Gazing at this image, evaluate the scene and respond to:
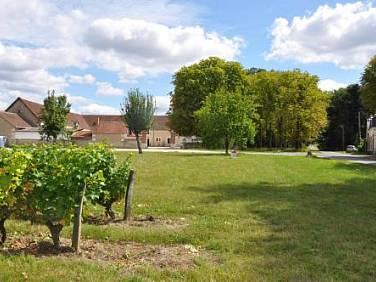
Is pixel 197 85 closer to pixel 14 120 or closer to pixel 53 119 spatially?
pixel 53 119

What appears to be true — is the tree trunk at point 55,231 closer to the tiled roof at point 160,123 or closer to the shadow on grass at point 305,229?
the shadow on grass at point 305,229

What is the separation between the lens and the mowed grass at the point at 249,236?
18.9 ft

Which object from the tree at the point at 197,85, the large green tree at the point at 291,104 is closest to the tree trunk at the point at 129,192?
the tree at the point at 197,85


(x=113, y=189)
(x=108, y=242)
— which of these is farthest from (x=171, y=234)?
(x=113, y=189)

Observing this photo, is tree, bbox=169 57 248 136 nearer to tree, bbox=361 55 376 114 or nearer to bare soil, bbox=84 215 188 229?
tree, bbox=361 55 376 114

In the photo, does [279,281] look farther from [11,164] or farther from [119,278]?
[11,164]

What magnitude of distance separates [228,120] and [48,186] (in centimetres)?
4114

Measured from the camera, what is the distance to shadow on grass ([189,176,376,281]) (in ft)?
20.3

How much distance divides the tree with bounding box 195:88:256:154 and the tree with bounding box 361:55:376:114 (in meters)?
10.5

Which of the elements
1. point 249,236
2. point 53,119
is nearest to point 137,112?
point 53,119

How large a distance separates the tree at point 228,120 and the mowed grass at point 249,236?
31937 millimetres

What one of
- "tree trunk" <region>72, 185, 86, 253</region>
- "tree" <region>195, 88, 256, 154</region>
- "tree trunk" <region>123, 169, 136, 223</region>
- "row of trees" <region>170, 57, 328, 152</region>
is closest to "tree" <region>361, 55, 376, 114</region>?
"tree" <region>195, 88, 256, 154</region>

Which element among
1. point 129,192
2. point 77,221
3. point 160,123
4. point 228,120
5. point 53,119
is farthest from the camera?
point 160,123

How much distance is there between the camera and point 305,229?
29.0 feet
